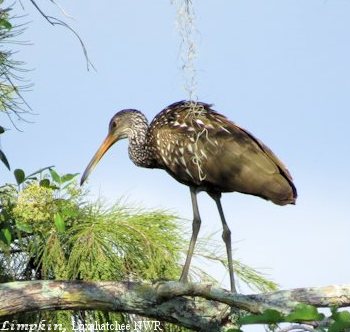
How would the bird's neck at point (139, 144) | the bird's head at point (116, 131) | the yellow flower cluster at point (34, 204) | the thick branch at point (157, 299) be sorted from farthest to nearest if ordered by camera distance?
1. the bird's head at point (116, 131)
2. the bird's neck at point (139, 144)
3. the yellow flower cluster at point (34, 204)
4. the thick branch at point (157, 299)

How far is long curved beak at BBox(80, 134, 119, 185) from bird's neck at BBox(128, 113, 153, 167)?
26 cm

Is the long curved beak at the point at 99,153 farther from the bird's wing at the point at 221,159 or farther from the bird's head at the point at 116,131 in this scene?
the bird's wing at the point at 221,159

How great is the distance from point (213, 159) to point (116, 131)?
127cm

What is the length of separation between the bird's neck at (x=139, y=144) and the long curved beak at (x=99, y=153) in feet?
0.84

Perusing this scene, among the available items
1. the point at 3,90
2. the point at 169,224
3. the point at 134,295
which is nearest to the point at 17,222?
the point at 134,295

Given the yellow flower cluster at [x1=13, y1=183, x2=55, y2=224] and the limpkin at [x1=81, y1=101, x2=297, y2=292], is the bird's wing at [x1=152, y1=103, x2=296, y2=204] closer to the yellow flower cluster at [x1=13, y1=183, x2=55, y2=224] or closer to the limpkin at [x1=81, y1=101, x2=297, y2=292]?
the limpkin at [x1=81, y1=101, x2=297, y2=292]

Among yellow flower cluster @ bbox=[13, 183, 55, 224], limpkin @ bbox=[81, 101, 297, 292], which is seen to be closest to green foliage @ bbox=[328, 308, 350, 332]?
yellow flower cluster @ bbox=[13, 183, 55, 224]

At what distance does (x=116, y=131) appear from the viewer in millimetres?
6551

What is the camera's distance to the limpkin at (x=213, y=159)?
17.4ft

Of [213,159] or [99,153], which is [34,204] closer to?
[213,159]

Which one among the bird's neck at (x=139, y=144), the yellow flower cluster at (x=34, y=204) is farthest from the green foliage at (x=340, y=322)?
the bird's neck at (x=139, y=144)

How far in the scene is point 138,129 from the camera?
6328 millimetres

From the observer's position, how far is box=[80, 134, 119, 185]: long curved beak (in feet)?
21.1

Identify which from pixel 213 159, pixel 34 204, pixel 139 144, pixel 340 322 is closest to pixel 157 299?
pixel 34 204
